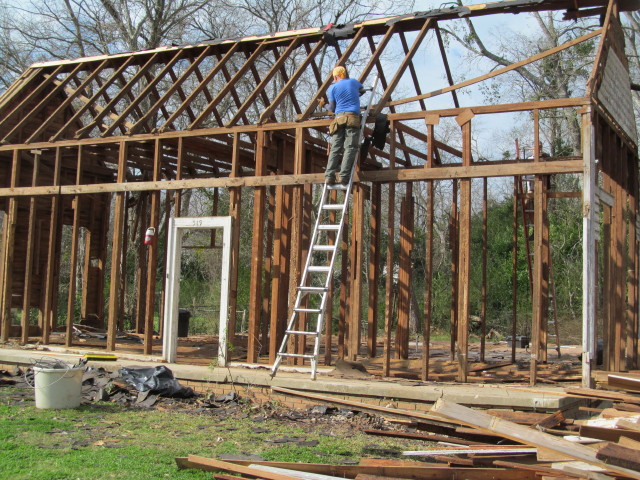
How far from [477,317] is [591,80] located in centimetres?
1563

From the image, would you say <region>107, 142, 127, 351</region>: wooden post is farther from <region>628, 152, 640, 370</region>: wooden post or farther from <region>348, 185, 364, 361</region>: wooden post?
<region>628, 152, 640, 370</region>: wooden post

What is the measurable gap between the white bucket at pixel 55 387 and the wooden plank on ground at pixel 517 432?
15.0 ft

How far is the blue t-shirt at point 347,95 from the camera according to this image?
9.16 m

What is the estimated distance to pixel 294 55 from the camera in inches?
974

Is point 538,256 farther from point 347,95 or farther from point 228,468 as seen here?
point 228,468

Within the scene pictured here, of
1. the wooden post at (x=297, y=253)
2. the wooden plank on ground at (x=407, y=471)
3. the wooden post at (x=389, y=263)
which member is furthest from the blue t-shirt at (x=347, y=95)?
the wooden plank on ground at (x=407, y=471)

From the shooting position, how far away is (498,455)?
5660 millimetres

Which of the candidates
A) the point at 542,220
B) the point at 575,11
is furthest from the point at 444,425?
the point at 575,11

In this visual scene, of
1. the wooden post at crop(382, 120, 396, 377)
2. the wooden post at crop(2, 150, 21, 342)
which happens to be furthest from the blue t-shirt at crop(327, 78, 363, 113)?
the wooden post at crop(2, 150, 21, 342)

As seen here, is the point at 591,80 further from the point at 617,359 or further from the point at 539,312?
the point at 617,359

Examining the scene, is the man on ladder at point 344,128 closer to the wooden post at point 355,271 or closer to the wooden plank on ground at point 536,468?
the wooden post at point 355,271

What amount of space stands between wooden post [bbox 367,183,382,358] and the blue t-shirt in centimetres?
252

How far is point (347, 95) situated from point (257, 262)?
2.82m

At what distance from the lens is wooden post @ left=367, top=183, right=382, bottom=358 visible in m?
10.8
